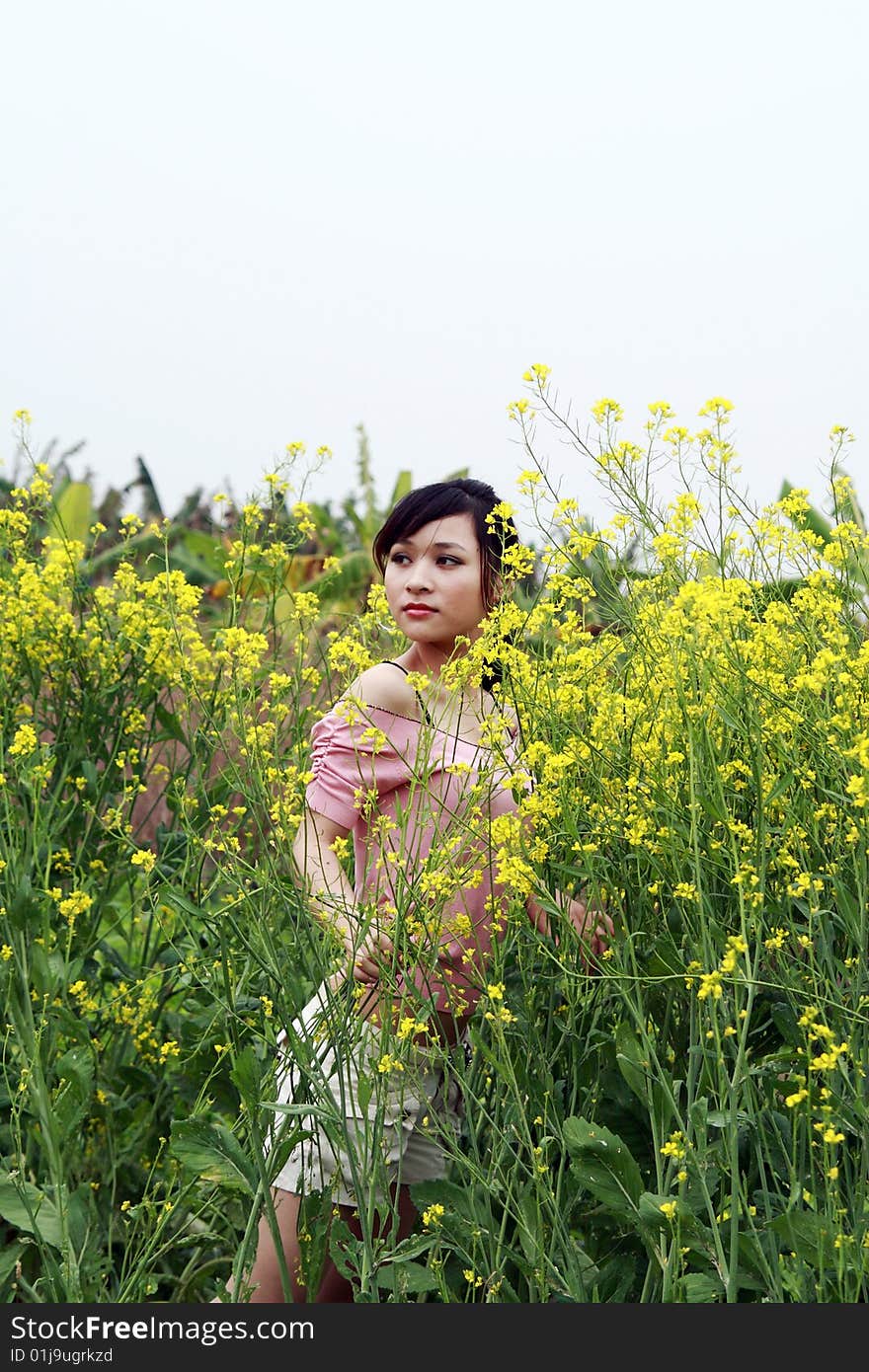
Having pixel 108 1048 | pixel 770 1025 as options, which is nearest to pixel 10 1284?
pixel 108 1048

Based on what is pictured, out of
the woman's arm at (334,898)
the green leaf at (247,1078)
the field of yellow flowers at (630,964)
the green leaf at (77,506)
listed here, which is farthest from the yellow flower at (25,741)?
the green leaf at (77,506)

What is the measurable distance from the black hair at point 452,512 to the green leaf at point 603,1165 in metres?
0.96

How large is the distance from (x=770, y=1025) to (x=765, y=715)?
47cm

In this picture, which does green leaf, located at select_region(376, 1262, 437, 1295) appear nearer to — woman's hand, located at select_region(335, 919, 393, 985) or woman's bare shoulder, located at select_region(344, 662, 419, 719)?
woman's hand, located at select_region(335, 919, 393, 985)

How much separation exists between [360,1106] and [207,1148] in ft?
1.46

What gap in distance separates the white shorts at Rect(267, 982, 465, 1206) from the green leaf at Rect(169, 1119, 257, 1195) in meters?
0.06

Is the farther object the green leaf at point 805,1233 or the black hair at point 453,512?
the black hair at point 453,512

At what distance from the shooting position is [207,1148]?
7.30ft

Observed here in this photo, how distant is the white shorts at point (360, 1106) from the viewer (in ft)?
6.21

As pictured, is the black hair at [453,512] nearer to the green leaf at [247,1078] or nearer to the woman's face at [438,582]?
the woman's face at [438,582]

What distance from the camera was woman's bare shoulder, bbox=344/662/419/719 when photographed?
233 centimetres

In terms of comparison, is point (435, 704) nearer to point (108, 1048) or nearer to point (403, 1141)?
point (403, 1141)

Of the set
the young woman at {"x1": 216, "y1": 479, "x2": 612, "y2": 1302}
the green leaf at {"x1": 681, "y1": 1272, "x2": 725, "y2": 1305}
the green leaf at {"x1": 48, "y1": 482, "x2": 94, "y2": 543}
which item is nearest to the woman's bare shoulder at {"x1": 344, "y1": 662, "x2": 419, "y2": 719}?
the young woman at {"x1": 216, "y1": 479, "x2": 612, "y2": 1302}

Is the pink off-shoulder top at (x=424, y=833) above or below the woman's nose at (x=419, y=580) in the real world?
below
